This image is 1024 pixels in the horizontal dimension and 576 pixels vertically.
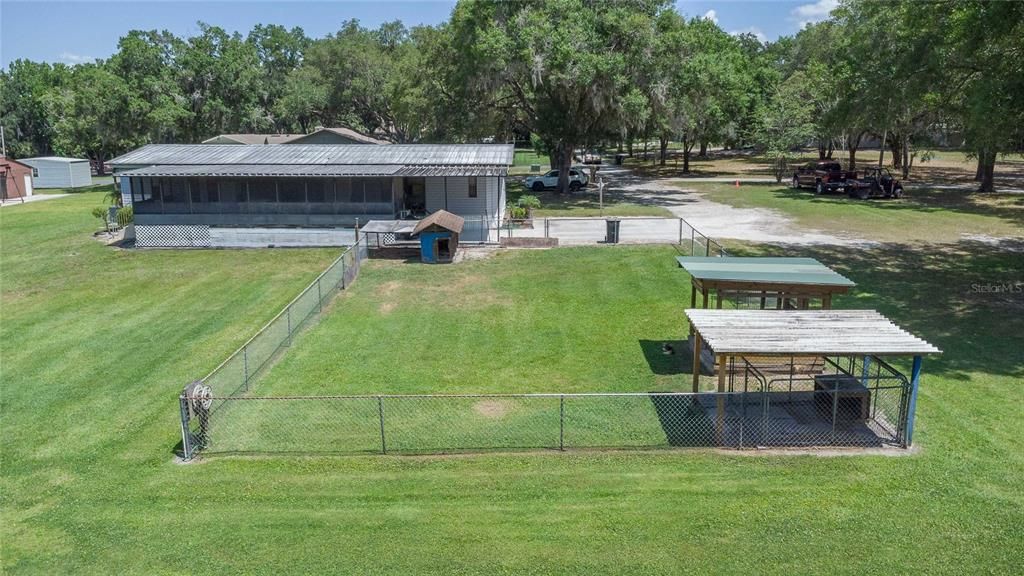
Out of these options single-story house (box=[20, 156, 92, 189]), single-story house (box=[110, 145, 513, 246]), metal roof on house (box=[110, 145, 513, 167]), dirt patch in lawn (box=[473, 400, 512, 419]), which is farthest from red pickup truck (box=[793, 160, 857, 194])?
single-story house (box=[20, 156, 92, 189])

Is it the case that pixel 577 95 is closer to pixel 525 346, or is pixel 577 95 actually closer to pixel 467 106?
pixel 467 106

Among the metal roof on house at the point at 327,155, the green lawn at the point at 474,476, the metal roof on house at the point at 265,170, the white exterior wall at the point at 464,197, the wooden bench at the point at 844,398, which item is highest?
the metal roof on house at the point at 327,155

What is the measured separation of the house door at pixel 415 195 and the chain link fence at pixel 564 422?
1845cm

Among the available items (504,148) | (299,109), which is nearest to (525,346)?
(504,148)

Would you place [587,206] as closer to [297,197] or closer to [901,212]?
[901,212]

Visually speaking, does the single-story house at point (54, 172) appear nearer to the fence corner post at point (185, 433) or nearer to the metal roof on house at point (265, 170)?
the metal roof on house at point (265, 170)

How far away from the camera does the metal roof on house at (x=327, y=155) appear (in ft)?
103

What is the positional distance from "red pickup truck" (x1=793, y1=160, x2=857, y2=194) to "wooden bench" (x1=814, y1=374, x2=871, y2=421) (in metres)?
33.4

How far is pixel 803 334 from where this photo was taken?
38.2ft

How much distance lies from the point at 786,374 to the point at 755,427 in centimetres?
271

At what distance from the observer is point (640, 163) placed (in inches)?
2864

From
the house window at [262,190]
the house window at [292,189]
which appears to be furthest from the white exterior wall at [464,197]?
the house window at [262,190]

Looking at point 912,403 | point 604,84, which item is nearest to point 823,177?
point 604,84

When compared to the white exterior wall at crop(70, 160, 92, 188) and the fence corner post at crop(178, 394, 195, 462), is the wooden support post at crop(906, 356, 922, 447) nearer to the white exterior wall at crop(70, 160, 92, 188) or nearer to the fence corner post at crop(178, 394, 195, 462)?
the fence corner post at crop(178, 394, 195, 462)
